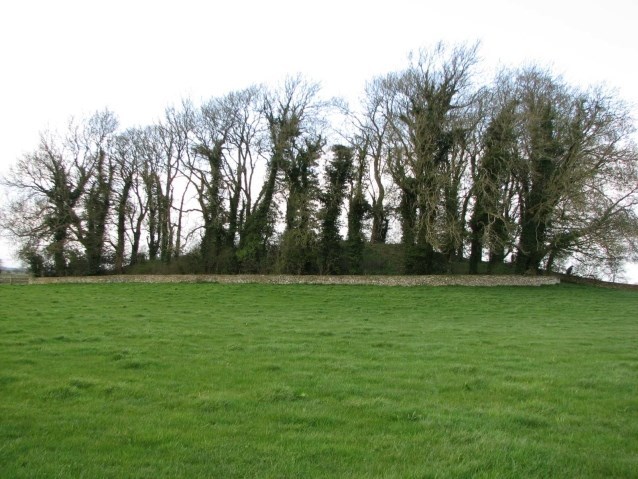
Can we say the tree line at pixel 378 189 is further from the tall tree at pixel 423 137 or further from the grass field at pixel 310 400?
the grass field at pixel 310 400

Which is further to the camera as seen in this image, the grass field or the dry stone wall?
the dry stone wall

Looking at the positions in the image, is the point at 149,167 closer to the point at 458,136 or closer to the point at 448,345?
the point at 458,136

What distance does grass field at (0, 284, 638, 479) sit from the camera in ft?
16.3

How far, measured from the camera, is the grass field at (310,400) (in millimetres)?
4969

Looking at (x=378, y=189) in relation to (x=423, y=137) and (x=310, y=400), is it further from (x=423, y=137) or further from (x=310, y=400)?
(x=310, y=400)

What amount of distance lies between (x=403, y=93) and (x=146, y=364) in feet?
100

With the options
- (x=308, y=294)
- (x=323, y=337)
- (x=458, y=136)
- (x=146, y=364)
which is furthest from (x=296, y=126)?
(x=146, y=364)

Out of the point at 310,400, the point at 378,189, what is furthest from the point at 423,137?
the point at 310,400

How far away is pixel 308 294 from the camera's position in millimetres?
28297

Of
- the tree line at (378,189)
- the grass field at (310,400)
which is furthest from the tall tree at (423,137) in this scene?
the grass field at (310,400)

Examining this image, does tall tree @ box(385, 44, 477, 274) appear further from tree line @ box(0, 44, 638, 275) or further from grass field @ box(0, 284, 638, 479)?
grass field @ box(0, 284, 638, 479)

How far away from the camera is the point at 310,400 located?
719 centimetres

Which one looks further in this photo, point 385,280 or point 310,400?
point 385,280

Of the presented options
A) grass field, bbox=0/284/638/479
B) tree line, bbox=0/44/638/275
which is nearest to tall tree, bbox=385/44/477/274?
tree line, bbox=0/44/638/275
